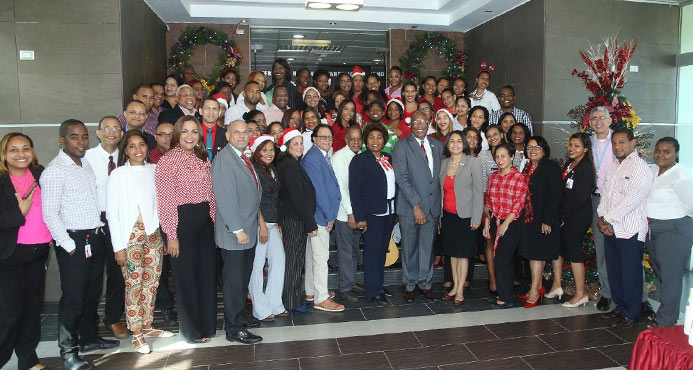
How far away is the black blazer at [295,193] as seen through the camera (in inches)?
185

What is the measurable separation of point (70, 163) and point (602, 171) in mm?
4899

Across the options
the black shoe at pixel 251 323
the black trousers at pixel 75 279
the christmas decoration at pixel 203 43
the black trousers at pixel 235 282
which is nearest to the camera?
the black trousers at pixel 75 279

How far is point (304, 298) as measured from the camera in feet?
16.4

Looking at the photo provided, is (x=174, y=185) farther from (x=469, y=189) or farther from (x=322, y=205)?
(x=469, y=189)

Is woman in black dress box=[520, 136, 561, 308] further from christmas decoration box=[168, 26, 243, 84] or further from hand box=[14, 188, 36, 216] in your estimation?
christmas decoration box=[168, 26, 243, 84]

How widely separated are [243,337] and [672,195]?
3878 mm

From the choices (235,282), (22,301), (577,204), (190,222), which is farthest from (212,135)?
(577,204)

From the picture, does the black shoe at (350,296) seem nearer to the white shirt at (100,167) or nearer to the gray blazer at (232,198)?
the gray blazer at (232,198)

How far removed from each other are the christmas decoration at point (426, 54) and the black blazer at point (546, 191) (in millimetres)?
5463

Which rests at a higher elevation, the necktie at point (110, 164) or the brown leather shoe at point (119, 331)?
the necktie at point (110, 164)

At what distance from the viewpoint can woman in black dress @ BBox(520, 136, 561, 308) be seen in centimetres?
502

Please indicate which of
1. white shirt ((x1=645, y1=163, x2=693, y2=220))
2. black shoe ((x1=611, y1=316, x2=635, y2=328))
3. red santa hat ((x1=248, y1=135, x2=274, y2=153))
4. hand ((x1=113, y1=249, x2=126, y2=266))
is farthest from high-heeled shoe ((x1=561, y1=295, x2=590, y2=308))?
hand ((x1=113, y1=249, x2=126, y2=266))

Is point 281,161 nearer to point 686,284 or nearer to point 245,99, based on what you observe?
point 245,99

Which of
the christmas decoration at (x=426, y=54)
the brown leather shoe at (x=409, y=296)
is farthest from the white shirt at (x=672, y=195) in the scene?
the christmas decoration at (x=426, y=54)
